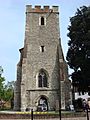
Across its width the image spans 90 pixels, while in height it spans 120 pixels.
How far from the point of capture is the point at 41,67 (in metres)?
43.9

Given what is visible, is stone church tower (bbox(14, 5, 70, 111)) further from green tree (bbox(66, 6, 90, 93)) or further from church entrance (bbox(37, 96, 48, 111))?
green tree (bbox(66, 6, 90, 93))

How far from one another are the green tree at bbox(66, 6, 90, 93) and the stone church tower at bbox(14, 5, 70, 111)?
1929mm

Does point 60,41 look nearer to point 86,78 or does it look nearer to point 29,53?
point 29,53

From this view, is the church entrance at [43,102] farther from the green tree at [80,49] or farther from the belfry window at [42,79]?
the green tree at [80,49]

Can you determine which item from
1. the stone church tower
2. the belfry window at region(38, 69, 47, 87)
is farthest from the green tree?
the belfry window at region(38, 69, 47, 87)

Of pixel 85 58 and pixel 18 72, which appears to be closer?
pixel 85 58

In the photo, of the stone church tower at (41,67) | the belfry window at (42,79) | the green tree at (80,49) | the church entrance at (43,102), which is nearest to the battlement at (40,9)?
the stone church tower at (41,67)

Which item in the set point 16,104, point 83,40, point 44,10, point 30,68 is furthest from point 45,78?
point 44,10

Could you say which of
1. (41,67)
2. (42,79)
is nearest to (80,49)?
(41,67)

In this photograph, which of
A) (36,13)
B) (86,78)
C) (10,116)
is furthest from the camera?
(36,13)

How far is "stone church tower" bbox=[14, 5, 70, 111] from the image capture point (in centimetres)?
4216

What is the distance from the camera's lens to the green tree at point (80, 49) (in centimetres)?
3931

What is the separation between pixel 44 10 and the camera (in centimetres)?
4728

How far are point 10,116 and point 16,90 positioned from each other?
1863 cm
